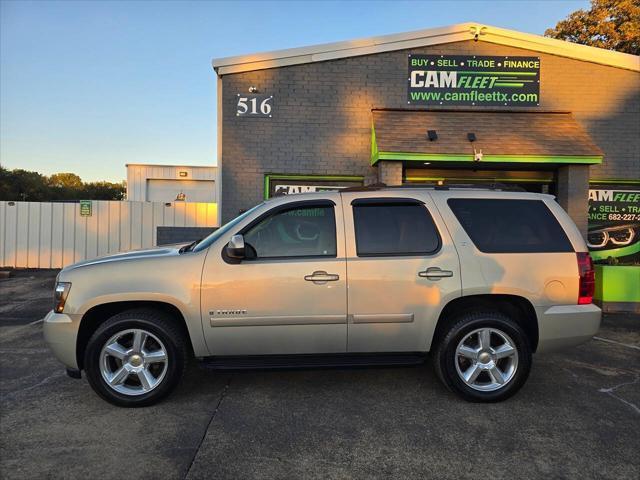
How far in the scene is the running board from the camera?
12.8 ft

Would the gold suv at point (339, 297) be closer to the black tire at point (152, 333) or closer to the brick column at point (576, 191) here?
the black tire at point (152, 333)

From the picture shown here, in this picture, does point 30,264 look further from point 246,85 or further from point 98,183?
point 98,183

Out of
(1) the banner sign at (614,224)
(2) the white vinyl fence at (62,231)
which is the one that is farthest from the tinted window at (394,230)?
(2) the white vinyl fence at (62,231)

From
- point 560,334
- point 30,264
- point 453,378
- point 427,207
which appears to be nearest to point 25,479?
point 453,378

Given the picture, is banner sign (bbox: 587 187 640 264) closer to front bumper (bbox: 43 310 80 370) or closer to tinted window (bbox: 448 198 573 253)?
tinted window (bbox: 448 198 573 253)

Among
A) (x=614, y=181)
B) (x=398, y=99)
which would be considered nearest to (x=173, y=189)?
(x=398, y=99)

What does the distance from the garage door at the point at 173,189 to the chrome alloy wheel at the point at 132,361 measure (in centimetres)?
2178

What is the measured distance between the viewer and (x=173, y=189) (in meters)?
25.0

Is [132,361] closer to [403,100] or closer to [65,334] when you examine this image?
[65,334]

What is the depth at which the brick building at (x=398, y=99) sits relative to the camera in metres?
10.0

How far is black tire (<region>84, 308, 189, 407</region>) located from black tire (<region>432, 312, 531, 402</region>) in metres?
2.30

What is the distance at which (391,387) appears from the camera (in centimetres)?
437

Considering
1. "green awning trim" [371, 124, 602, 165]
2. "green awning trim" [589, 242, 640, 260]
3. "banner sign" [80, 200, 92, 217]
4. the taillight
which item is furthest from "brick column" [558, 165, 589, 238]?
"banner sign" [80, 200, 92, 217]

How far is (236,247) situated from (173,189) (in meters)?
22.7
